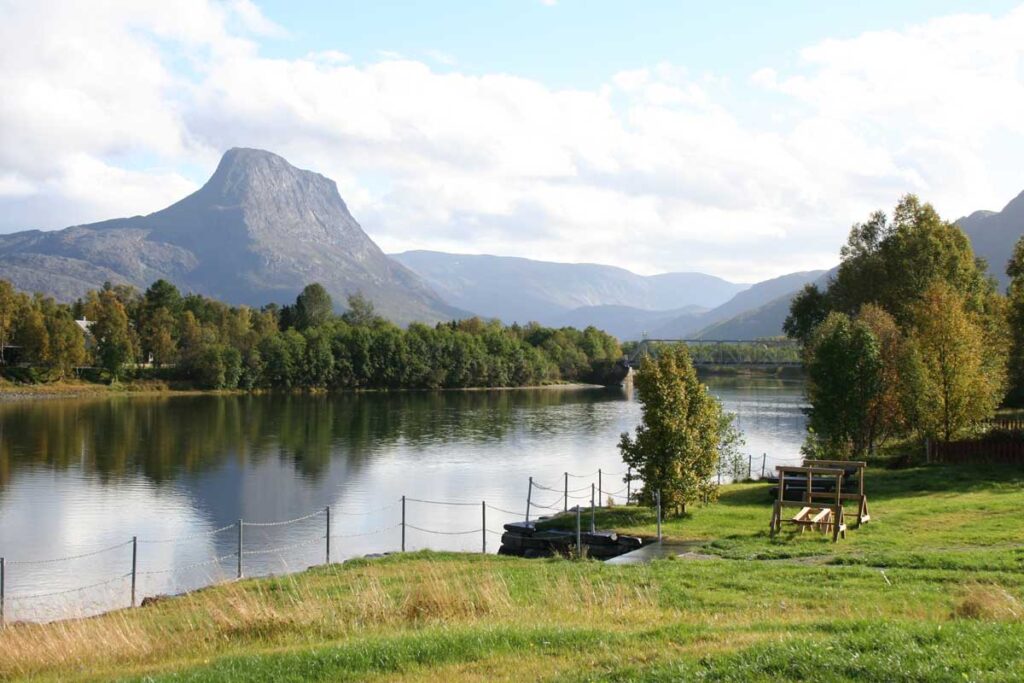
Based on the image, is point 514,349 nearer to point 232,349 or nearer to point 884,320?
point 232,349

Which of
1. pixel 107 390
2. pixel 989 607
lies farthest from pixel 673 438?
pixel 107 390

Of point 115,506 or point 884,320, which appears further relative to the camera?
point 884,320

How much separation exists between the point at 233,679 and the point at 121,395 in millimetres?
116118

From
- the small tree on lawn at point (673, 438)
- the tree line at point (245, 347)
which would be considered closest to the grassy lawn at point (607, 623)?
the small tree on lawn at point (673, 438)

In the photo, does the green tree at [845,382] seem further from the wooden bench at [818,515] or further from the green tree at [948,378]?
the wooden bench at [818,515]

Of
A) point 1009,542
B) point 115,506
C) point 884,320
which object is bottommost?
point 115,506

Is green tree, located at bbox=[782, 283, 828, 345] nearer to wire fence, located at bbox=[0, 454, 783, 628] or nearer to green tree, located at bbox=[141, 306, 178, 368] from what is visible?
wire fence, located at bbox=[0, 454, 783, 628]

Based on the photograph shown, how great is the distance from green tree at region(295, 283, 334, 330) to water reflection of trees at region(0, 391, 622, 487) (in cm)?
4422

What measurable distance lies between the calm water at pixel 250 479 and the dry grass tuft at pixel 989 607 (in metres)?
17.0

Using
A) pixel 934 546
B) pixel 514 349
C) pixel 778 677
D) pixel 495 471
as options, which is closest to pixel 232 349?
pixel 514 349

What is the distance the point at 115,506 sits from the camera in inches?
1577

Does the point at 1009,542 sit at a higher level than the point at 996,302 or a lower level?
lower

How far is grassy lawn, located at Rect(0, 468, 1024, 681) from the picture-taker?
1000 cm

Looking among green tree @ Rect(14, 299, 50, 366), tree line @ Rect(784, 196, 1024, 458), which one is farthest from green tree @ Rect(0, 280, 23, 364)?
tree line @ Rect(784, 196, 1024, 458)
